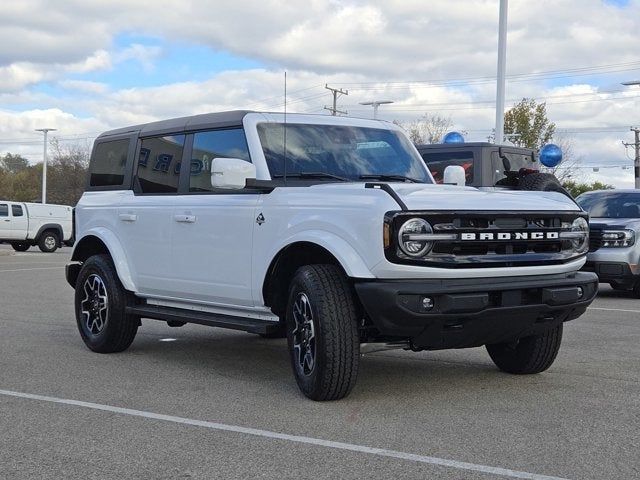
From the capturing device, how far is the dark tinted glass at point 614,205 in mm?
13500

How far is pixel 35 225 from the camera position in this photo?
30297 millimetres

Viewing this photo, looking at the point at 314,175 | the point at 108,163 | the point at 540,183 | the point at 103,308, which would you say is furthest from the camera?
the point at 108,163

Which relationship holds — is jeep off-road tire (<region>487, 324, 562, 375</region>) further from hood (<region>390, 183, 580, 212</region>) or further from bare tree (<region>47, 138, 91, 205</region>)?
bare tree (<region>47, 138, 91, 205</region>)

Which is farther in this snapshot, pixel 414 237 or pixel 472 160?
pixel 472 160

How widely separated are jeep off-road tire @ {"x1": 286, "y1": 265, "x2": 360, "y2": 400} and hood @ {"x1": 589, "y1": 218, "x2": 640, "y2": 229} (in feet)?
26.0

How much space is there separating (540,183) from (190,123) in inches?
116

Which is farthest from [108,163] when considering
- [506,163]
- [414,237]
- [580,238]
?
[506,163]

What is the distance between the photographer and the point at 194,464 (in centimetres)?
448

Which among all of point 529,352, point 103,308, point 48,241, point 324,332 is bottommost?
point 48,241

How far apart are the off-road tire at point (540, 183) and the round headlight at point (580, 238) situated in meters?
1.12

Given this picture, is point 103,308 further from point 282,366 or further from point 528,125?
point 528,125

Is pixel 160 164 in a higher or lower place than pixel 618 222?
higher

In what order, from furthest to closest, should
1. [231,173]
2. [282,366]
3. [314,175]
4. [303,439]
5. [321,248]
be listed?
1. [282,366]
2. [314,175]
3. [231,173]
4. [321,248]
5. [303,439]

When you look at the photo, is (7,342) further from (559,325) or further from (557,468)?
(557,468)
